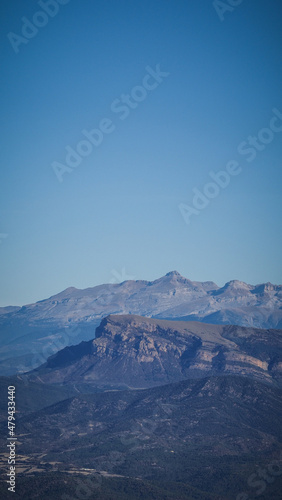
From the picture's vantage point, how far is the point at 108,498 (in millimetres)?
195125

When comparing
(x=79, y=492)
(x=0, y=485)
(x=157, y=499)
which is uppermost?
(x=0, y=485)

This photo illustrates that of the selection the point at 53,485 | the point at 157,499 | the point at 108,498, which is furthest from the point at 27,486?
the point at 157,499

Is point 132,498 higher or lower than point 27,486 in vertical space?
lower

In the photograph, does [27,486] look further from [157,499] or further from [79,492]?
[157,499]

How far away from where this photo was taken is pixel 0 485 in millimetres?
198625

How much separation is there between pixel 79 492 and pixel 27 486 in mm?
17107

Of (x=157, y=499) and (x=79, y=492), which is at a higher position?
(x=79, y=492)

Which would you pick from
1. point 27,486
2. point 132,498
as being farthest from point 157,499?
point 27,486

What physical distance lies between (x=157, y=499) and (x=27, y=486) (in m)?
41.9

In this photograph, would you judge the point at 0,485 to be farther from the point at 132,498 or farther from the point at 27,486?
the point at 132,498

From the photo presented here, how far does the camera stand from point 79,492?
641 feet

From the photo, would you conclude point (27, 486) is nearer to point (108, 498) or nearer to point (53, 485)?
point (53, 485)

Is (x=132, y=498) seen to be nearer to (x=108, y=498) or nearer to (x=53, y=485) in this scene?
(x=108, y=498)

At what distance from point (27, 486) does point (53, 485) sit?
8.49 m
